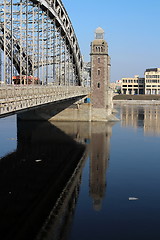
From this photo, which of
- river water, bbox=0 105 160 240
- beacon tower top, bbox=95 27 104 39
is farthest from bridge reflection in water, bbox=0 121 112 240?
beacon tower top, bbox=95 27 104 39

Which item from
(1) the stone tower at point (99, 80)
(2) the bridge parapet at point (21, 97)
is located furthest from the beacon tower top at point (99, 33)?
(2) the bridge parapet at point (21, 97)

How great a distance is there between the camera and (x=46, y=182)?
32.7 m

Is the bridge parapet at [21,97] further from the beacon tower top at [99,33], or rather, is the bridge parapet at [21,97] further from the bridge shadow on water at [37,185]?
the beacon tower top at [99,33]

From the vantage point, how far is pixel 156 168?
3847 cm

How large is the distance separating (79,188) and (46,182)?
336 cm

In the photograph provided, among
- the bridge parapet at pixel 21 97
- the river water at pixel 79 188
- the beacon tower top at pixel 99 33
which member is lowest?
the river water at pixel 79 188

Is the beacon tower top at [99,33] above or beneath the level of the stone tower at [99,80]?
above

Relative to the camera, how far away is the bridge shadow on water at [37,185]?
23250 millimetres

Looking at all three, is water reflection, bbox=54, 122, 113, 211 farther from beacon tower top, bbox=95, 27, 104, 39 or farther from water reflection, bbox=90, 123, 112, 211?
beacon tower top, bbox=95, 27, 104, 39

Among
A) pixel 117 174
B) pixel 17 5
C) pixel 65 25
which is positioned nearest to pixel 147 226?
pixel 117 174

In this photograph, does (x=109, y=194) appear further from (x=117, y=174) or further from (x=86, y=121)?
(x=86, y=121)

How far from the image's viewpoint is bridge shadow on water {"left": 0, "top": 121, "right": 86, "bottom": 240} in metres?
23.2

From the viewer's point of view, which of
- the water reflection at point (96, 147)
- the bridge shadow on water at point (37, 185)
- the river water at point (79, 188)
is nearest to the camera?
the river water at point (79, 188)

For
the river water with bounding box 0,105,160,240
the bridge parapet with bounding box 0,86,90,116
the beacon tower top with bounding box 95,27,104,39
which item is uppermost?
the beacon tower top with bounding box 95,27,104,39
